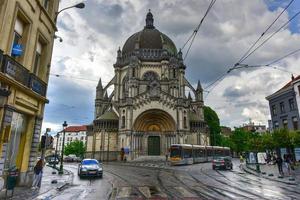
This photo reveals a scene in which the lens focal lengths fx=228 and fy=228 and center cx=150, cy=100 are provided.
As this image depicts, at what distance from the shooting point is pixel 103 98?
55125 millimetres

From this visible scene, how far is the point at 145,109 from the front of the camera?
44.2 metres

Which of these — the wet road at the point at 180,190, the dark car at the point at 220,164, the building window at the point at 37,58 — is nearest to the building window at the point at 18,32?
the building window at the point at 37,58

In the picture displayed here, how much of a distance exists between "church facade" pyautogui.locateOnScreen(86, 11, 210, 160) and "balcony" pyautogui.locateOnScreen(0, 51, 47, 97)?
3017cm

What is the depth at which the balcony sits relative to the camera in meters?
9.43

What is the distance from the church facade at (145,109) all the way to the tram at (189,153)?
17.7ft

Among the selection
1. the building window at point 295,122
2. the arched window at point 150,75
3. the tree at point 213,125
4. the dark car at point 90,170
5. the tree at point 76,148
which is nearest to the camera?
the dark car at point 90,170

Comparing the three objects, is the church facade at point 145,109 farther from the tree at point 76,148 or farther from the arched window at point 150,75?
the tree at point 76,148

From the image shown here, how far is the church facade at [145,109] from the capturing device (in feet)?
144

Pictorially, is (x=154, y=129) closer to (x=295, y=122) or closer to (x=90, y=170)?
(x=295, y=122)

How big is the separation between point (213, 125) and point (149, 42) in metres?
28.7

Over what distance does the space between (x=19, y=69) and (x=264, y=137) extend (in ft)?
88.2

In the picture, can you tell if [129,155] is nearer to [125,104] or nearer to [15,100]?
[125,104]

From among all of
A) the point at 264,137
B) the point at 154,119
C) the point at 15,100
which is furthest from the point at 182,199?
the point at 154,119

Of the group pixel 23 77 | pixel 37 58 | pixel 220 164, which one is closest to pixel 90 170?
pixel 37 58
